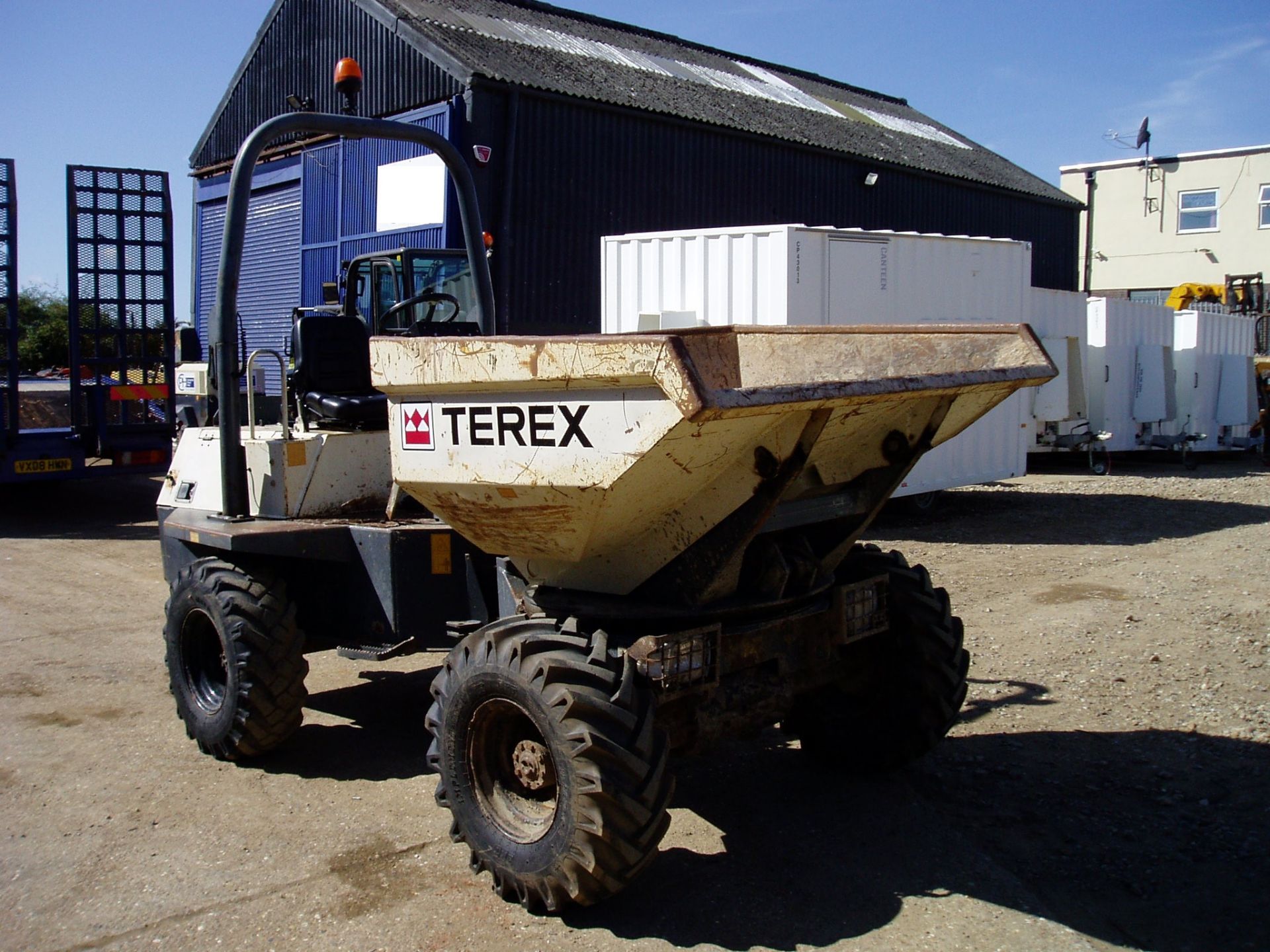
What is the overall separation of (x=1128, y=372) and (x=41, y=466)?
15765 millimetres

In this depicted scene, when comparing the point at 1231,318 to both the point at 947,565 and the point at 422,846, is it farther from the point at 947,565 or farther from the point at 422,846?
the point at 422,846

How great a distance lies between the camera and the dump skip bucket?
3.29 meters

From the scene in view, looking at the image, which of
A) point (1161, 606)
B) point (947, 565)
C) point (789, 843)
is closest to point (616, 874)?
point (789, 843)

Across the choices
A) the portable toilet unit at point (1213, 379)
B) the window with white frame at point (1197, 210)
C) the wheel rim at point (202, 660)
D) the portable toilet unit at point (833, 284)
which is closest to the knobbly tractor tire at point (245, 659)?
the wheel rim at point (202, 660)

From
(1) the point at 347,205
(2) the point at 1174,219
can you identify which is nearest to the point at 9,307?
(1) the point at 347,205

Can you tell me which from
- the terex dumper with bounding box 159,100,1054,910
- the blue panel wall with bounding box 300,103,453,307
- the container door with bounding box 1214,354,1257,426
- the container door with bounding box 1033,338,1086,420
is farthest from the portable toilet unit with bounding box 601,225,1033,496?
the container door with bounding box 1214,354,1257,426

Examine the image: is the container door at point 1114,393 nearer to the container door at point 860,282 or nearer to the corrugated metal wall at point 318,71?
the container door at point 860,282

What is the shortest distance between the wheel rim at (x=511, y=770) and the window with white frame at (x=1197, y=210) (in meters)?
32.7

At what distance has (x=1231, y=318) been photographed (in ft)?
68.2

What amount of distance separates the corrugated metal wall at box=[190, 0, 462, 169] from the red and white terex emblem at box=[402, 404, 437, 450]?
37.7ft

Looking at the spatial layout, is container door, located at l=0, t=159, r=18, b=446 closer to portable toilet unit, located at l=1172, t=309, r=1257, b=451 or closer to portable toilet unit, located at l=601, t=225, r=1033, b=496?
portable toilet unit, located at l=601, t=225, r=1033, b=496

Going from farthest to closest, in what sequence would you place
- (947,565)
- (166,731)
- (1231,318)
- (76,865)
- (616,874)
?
(1231,318) < (947,565) < (166,731) < (76,865) < (616,874)

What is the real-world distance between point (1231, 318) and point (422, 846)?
20.7m

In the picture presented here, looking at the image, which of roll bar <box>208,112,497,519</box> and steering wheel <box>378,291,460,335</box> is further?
steering wheel <box>378,291,460,335</box>
